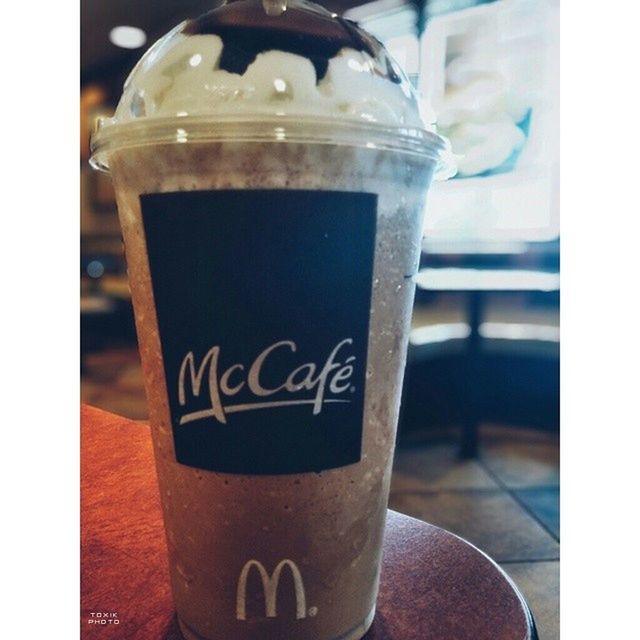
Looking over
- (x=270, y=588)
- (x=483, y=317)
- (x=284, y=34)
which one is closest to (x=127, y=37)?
(x=284, y=34)

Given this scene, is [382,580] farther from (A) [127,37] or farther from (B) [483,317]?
(B) [483,317]

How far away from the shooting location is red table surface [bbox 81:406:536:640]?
0.62m

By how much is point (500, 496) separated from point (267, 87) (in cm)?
259

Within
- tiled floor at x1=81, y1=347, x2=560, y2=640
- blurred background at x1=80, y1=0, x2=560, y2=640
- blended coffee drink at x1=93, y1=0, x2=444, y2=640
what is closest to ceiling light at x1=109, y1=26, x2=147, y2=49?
blended coffee drink at x1=93, y1=0, x2=444, y2=640

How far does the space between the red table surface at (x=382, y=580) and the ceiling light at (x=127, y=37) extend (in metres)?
0.67

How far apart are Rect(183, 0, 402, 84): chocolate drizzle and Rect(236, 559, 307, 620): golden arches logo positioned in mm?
415

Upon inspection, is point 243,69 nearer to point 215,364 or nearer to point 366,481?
point 215,364

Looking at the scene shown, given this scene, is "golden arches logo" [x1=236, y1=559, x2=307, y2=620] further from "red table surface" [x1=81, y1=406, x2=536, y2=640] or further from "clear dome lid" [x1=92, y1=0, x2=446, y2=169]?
"clear dome lid" [x1=92, y1=0, x2=446, y2=169]

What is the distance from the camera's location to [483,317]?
3.36 meters

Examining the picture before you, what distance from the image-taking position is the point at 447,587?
68 cm

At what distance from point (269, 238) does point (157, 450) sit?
0.77ft

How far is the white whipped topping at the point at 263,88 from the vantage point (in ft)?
1.68
